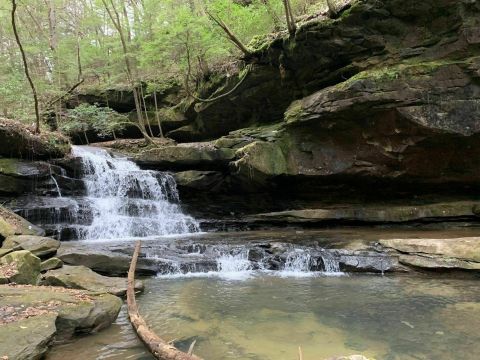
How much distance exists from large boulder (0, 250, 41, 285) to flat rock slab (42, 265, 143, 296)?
0.24 metres

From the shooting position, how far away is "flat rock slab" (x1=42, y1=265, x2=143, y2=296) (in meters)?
6.61

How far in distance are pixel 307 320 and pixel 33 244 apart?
→ 5.95 m

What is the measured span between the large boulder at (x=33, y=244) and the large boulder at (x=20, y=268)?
1.14 metres

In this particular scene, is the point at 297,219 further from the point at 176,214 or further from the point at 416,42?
the point at 416,42

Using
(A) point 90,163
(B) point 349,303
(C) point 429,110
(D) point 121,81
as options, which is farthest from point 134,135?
(B) point 349,303

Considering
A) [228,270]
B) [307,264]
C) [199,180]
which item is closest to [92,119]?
[199,180]

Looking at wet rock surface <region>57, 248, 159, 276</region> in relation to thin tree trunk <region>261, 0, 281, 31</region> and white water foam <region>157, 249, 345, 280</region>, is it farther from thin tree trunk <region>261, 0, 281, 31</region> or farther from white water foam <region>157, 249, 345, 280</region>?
thin tree trunk <region>261, 0, 281, 31</region>

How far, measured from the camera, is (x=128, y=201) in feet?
45.1

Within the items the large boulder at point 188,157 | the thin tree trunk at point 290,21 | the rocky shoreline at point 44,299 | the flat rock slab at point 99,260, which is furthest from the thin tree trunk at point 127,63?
the rocky shoreline at point 44,299

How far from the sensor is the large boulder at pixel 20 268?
20.4 feet

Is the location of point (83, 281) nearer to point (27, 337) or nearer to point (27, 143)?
point (27, 337)

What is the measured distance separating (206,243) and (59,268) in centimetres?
399

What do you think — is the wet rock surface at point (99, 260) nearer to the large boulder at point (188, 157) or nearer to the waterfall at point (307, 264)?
the waterfall at point (307, 264)

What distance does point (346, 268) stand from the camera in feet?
28.8
